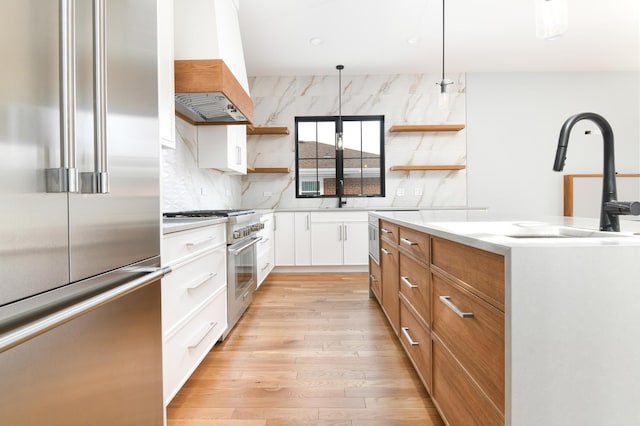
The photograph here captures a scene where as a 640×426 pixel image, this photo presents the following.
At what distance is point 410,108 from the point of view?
206 inches

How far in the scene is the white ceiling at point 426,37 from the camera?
346cm

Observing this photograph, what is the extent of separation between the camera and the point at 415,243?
5.63 ft

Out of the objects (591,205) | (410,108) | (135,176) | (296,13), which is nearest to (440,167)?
(410,108)

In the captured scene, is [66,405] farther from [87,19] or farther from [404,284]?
[404,284]

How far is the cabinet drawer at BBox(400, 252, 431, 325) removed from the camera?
153 centimetres

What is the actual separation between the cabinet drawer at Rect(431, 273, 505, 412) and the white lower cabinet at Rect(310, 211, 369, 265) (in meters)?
3.26

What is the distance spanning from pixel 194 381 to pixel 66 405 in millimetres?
1177

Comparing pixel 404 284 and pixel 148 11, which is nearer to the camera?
pixel 148 11

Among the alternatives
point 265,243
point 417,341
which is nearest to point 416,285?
point 417,341

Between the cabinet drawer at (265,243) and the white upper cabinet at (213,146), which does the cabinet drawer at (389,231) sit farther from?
the white upper cabinet at (213,146)

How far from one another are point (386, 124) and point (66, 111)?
16.2 ft

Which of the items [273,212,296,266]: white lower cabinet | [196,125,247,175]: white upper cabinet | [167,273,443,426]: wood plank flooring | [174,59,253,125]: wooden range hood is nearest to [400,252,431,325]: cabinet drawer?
[167,273,443,426]: wood plank flooring

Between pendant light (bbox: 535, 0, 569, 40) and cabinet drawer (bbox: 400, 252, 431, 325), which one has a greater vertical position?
pendant light (bbox: 535, 0, 569, 40)

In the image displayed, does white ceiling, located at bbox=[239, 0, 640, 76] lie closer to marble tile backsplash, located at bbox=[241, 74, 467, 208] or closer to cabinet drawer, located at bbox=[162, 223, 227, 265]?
marble tile backsplash, located at bbox=[241, 74, 467, 208]
